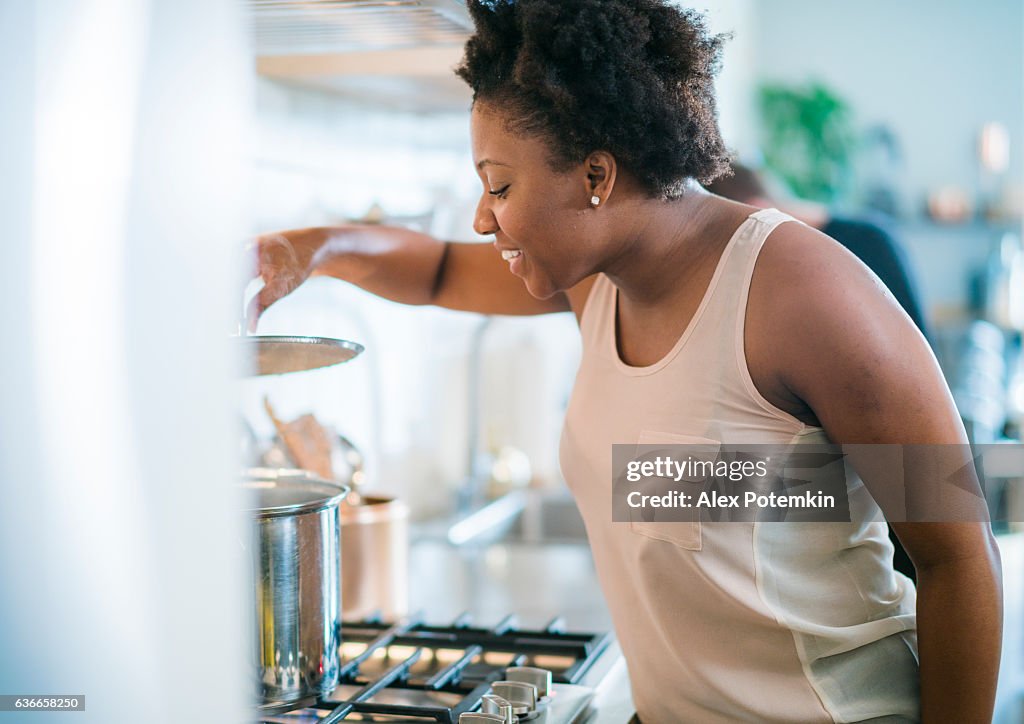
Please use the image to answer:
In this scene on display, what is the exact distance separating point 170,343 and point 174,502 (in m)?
0.08

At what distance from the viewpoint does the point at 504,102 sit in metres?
0.83

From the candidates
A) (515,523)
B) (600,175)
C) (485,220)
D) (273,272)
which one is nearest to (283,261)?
(273,272)

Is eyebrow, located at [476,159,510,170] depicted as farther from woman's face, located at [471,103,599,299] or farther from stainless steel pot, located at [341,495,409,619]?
stainless steel pot, located at [341,495,409,619]

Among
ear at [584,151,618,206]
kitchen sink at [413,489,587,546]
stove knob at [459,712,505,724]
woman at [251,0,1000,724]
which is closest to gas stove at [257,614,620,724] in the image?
stove knob at [459,712,505,724]

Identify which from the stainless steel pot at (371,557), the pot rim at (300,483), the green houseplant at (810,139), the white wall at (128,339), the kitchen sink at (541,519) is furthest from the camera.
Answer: the green houseplant at (810,139)

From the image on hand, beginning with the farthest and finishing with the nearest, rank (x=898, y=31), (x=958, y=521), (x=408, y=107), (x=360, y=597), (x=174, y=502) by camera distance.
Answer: (x=898, y=31) < (x=408, y=107) < (x=360, y=597) < (x=958, y=521) < (x=174, y=502)

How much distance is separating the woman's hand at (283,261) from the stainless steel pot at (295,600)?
16 cm

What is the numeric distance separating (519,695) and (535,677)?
48mm

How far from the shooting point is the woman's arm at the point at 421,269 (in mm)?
1070

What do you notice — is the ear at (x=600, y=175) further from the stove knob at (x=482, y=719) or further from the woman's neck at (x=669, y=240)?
the stove knob at (x=482, y=719)

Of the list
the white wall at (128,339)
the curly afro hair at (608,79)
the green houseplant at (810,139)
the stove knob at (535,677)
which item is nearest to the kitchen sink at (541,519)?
the stove knob at (535,677)

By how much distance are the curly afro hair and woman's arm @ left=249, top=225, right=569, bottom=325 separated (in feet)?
0.86

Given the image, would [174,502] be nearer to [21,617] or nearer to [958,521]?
[21,617]

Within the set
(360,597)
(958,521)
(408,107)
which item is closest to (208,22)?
(958,521)
